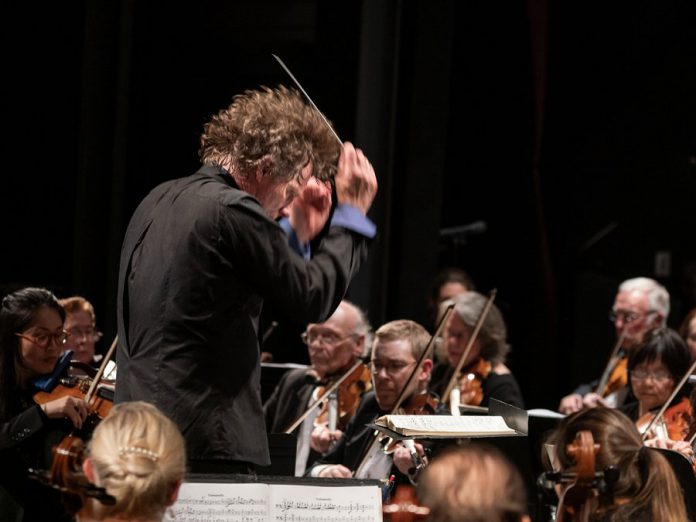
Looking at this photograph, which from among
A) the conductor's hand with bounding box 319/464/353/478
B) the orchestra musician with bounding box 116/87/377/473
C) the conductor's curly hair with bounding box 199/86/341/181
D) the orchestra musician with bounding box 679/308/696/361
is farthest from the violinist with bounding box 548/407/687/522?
the orchestra musician with bounding box 679/308/696/361

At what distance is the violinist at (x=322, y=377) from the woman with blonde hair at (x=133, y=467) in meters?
2.58

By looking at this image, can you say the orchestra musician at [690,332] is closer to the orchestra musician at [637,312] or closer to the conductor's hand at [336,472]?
the orchestra musician at [637,312]

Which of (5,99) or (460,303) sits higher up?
(5,99)

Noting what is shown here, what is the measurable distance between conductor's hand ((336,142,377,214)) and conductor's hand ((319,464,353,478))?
1518 mm

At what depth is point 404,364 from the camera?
3.92 m

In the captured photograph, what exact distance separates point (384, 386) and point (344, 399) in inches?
26.2

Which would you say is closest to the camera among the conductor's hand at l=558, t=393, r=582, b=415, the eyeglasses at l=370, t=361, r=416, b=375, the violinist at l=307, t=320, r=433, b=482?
the violinist at l=307, t=320, r=433, b=482

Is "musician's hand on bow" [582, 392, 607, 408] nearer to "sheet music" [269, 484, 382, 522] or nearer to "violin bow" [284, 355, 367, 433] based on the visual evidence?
"violin bow" [284, 355, 367, 433]

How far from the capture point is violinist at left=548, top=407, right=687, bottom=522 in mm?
2244

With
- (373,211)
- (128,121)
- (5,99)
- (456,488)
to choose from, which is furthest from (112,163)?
(456,488)

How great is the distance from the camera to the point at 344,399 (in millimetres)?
4551

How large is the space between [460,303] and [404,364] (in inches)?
46.8

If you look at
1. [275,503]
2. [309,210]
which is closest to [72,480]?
[275,503]

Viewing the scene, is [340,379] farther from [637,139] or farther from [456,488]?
[637,139]
